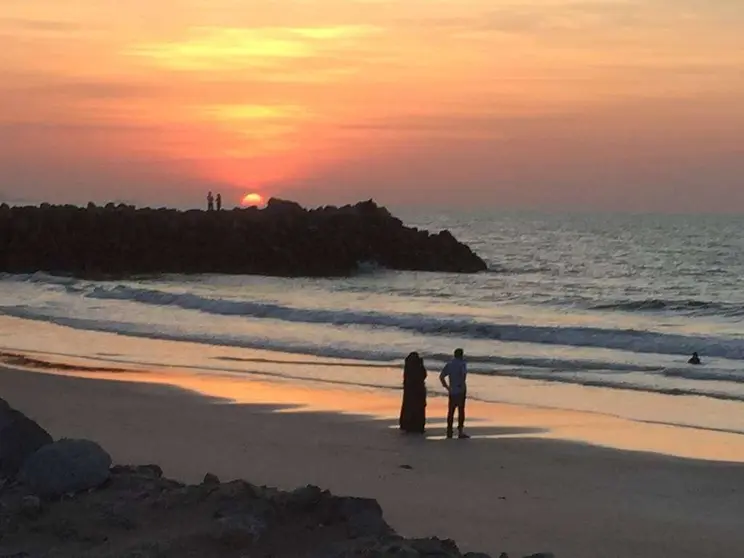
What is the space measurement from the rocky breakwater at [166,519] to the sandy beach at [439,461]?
1.61 m

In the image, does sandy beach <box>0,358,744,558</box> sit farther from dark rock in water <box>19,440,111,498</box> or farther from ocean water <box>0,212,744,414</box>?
ocean water <box>0,212,744,414</box>

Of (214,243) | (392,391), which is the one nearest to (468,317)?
(392,391)

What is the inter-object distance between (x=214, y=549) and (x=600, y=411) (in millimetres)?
10743

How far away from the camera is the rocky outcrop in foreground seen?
4966 centimetres

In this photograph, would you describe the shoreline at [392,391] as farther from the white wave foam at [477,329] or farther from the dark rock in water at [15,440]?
the dark rock in water at [15,440]

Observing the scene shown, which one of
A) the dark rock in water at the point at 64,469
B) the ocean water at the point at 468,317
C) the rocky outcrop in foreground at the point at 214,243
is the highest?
the rocky outcrop in foreground at the point at 214,243

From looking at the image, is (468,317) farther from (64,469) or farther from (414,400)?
(64,469)

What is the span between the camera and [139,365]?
21328 millimetres

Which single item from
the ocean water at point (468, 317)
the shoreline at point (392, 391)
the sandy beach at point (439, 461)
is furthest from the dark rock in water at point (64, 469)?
the ocean water at point (468, 317)

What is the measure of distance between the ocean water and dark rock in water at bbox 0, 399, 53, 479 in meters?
11.6

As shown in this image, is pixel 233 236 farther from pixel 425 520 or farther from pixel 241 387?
pixel 425 520

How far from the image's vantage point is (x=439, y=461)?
11.9m

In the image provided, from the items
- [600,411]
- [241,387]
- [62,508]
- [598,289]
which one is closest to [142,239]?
[598,289]

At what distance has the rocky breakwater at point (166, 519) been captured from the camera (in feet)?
21.9
